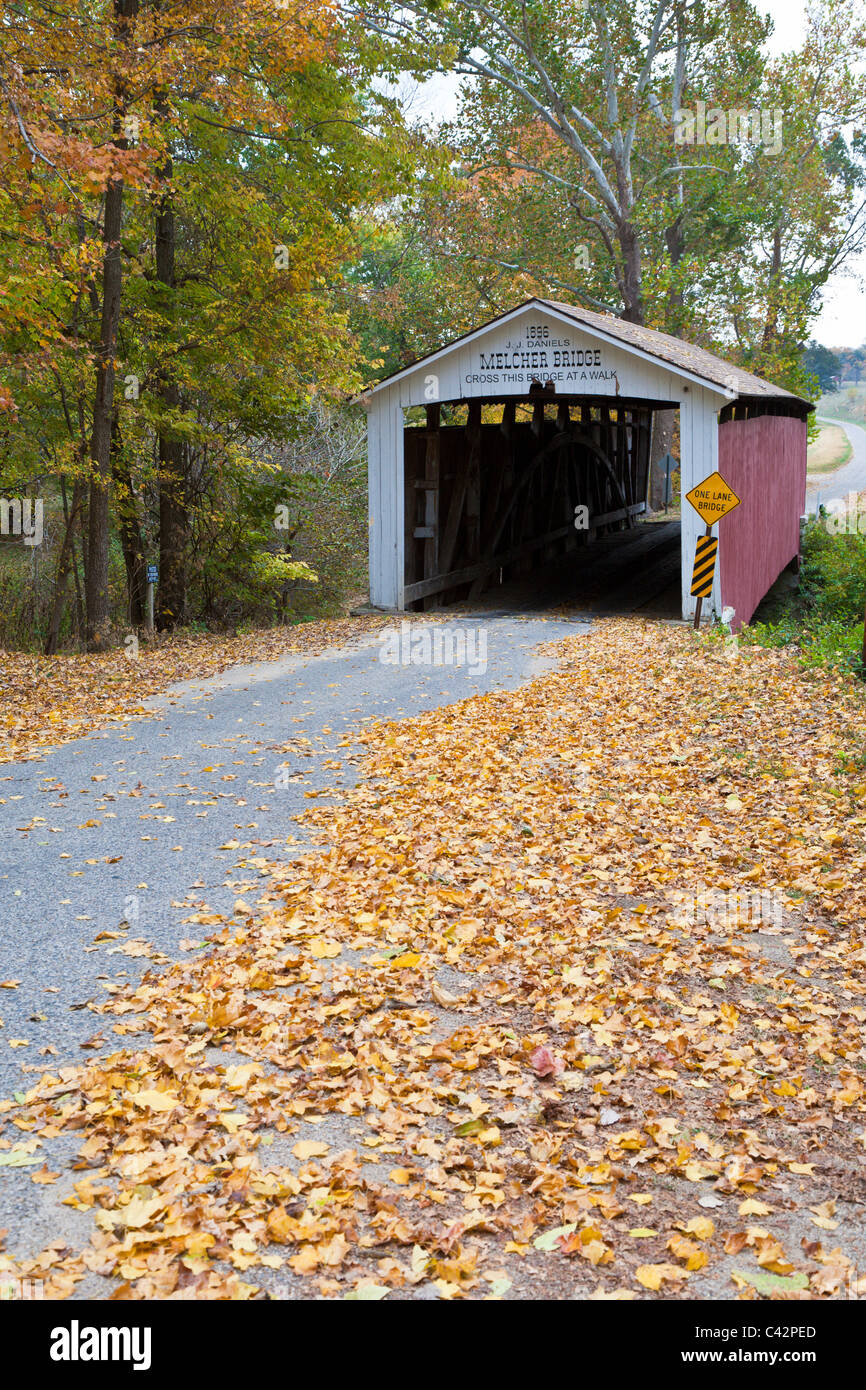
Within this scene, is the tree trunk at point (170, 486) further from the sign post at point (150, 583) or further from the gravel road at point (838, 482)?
the gravel road at point (838, 482)

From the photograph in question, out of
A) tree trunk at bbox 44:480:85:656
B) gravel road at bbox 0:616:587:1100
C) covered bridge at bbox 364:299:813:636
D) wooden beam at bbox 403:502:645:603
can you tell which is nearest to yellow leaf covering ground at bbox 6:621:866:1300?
gravel road at bbox 0:616:587:1100

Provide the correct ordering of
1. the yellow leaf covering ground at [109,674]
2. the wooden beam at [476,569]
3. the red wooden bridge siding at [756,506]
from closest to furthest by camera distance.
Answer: the yellow leaf covering ground at [109,674], the red wooden bridge siding at [756,506], the wooden beam at [476,569]

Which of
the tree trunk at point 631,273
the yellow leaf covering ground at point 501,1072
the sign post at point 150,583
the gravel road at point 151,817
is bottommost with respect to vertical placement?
the yellow leaf covering ground at point 501,1072

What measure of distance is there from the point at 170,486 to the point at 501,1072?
16289 mm

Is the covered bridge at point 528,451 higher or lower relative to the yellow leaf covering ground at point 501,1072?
higher

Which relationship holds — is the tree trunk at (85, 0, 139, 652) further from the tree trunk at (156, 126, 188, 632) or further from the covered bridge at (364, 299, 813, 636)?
the covered bridge at (364, 299, 813, 636)

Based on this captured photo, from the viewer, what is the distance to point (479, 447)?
69.6ft

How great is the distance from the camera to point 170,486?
63.6 feet

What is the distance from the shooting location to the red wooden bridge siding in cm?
1877

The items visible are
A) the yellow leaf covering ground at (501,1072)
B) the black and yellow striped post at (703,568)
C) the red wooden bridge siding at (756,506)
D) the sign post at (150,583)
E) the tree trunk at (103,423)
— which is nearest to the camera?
the yellow leaf covering ground at (501,1072)

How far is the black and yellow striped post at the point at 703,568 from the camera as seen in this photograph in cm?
1733

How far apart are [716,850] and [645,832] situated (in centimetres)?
53

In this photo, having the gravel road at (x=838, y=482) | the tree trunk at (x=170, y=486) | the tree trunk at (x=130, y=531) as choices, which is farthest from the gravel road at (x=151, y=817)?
the gravel road at (x=838, y=482)

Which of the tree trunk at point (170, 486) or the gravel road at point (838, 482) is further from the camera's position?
the gravel road at point (838, 482)
